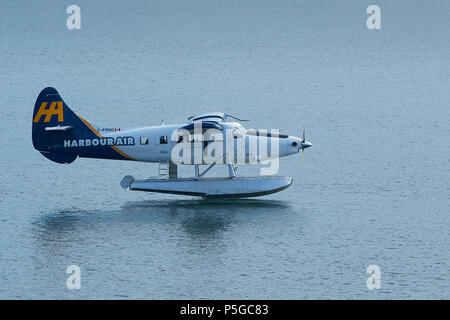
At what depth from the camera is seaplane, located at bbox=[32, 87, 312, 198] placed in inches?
2566

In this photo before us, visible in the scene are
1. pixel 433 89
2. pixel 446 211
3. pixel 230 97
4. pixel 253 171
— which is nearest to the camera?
pixel 446 211

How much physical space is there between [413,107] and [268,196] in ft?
162

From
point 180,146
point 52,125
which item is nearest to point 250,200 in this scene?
point 180,146

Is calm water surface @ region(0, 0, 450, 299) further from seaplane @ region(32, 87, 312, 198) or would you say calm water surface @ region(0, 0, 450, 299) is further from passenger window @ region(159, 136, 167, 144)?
passenger window @ region(159, 136, 167, 144)

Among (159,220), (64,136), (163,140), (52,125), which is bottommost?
(159,220)

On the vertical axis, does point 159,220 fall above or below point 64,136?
below

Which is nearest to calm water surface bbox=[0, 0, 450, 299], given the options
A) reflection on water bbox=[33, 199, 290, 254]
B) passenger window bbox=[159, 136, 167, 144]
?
reflection on water bbox=[33, 199, 290, 254]

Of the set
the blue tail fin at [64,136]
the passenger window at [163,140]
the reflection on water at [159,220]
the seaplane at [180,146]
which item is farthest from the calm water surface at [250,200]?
the passenger window at [163,140]

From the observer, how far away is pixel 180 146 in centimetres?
6562

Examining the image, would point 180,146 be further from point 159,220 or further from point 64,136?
point 64,136
